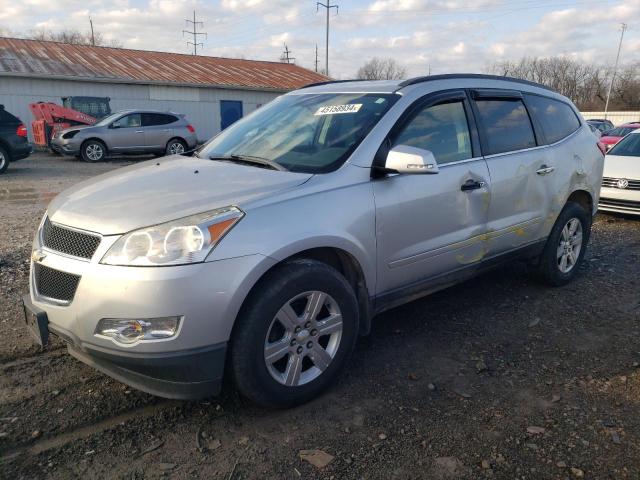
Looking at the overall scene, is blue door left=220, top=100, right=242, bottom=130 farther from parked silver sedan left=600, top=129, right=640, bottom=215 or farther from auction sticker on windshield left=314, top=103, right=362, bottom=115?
auction sticker on windshield left=314, top=103, right=362, bottom=115

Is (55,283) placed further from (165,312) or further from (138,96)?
(138,96)

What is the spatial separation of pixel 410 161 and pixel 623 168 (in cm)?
687

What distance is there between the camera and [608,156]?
911cm

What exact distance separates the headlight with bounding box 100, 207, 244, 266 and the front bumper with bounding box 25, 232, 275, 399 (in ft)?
0.13

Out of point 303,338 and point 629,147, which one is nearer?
point 303,338

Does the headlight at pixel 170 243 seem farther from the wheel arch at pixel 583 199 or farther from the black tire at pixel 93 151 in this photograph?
the black tire at pixel 93 151

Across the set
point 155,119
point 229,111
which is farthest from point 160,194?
point 229,111

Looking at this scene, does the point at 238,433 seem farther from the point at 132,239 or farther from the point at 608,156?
the point at 608,156

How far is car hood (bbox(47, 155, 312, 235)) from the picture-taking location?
2.63 meters

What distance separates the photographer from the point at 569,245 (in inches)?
197

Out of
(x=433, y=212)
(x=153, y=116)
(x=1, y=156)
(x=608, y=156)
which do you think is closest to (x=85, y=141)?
(x=153, y=116)

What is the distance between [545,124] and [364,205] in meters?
2.43

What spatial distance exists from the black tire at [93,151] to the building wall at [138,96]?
22.3ft

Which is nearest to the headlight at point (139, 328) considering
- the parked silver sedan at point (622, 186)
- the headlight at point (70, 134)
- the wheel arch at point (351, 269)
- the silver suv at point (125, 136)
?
the wheel arch at point (351, 269)
